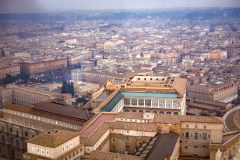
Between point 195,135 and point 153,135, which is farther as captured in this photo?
point 195,135

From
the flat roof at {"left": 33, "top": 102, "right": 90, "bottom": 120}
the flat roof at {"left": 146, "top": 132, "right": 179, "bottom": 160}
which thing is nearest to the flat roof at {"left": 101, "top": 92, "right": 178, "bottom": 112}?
the flat roof at {"left": 33, "top": 102, "right": 90, "bottom": 120}

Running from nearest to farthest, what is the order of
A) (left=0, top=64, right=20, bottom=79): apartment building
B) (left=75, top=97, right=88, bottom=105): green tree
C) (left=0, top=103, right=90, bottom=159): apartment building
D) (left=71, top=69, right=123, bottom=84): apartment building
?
(left=0, top=103, right=90, bottom=159): apartment building
(left=75, top=97, right=88, bottom=105): green tree
(left=71, top=69, right=123, bottom=84): apartment building
(left=0, top=64, right=20, bottom=79): apartment building

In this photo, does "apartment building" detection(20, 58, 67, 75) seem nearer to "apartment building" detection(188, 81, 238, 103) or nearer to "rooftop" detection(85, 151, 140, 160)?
"apartment building" detection(188, 81, 238, 103)

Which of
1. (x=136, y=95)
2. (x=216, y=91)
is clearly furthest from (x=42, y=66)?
(x=136, y=95)

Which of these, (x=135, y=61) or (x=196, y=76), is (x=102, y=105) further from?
(x=135, y=61)

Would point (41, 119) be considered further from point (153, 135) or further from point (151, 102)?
point (153, 135)

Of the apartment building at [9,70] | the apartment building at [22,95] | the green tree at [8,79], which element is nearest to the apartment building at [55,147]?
the apartment building at [22,95]

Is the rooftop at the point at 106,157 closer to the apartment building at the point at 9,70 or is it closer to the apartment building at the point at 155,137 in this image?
the apartment building at the point at 155,137

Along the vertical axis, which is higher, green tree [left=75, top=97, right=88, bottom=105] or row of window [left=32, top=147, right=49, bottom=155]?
row of window [left=32, top=147, right=49, bottom=155]

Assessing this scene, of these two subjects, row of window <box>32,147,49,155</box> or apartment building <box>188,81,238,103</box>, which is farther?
apartment building <box>188,81,238,103</box>
